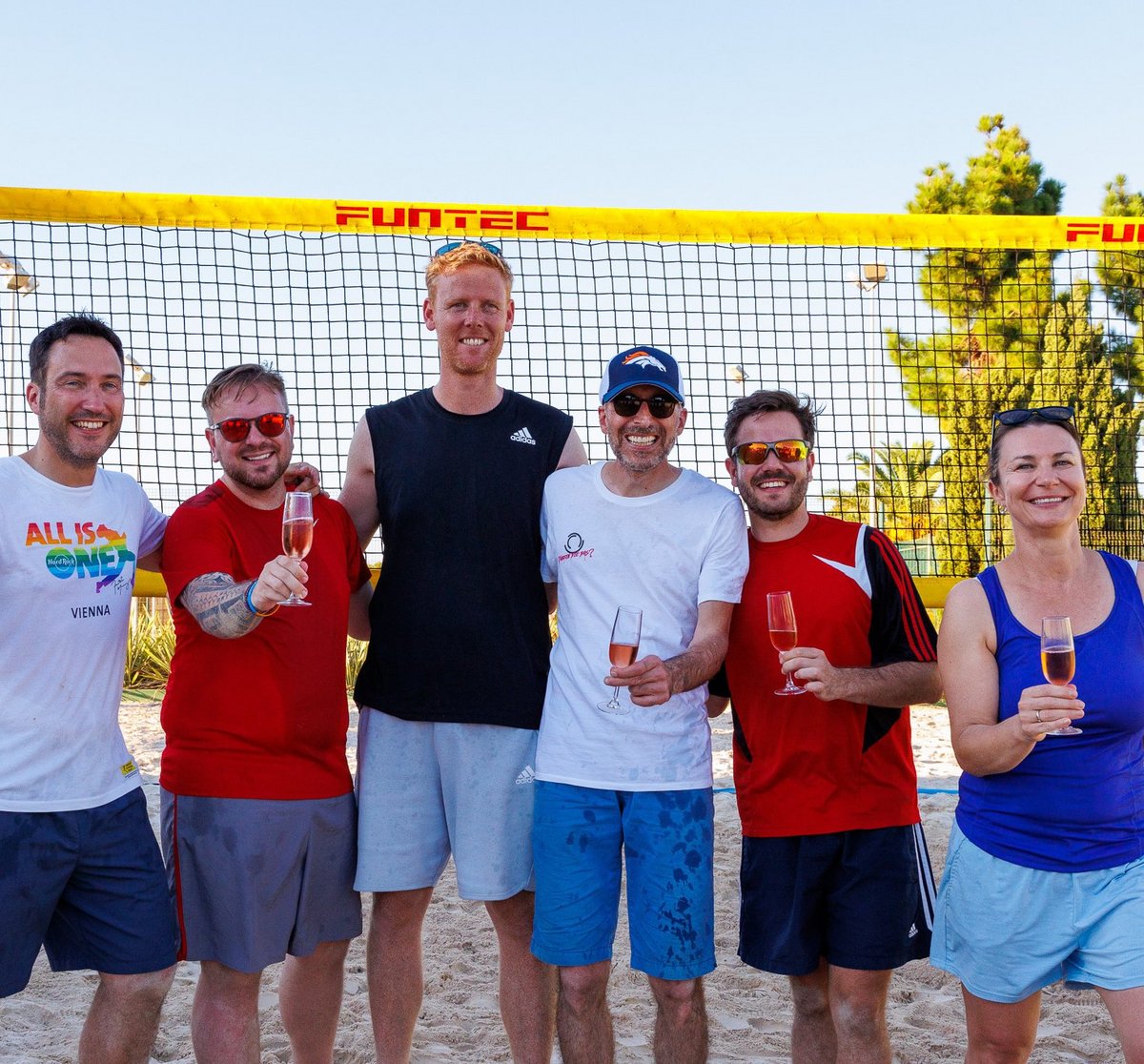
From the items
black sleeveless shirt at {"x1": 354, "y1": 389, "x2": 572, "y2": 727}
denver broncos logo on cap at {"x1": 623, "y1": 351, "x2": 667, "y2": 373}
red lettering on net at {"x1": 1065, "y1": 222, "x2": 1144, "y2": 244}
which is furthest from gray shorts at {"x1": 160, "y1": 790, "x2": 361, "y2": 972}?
red lettering on net at {"x1": 1065, "y1": 222, "x2": 1144, "y2": 244}

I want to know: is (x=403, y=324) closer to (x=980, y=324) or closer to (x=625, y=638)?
(x=625, y=638)

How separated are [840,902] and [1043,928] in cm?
68

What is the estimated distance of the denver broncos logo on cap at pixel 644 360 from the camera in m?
3.95

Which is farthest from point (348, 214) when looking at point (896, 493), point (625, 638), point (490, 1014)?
point (896, 493)

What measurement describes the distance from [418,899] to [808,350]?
14.4ft

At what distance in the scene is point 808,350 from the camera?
716 cm

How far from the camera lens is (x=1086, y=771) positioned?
320cm

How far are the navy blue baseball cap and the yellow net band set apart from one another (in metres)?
2.21

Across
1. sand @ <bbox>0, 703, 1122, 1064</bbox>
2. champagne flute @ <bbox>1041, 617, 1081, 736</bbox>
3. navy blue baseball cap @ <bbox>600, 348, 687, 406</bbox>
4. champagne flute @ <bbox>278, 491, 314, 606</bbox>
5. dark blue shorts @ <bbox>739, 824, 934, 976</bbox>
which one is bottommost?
sand @ <bbox>0, 703, 1122, 1064</bbox>

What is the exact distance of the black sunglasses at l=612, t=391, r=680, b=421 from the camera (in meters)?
3.93

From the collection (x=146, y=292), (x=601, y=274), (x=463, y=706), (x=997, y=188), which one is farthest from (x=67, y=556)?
(x=997, y=188)

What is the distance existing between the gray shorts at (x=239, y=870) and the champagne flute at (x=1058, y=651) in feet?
7.76

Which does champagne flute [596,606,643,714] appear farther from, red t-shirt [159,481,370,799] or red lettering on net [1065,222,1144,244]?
red lettering on net [1065,222,1144,244]

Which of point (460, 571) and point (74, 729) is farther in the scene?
point (460, 571)
